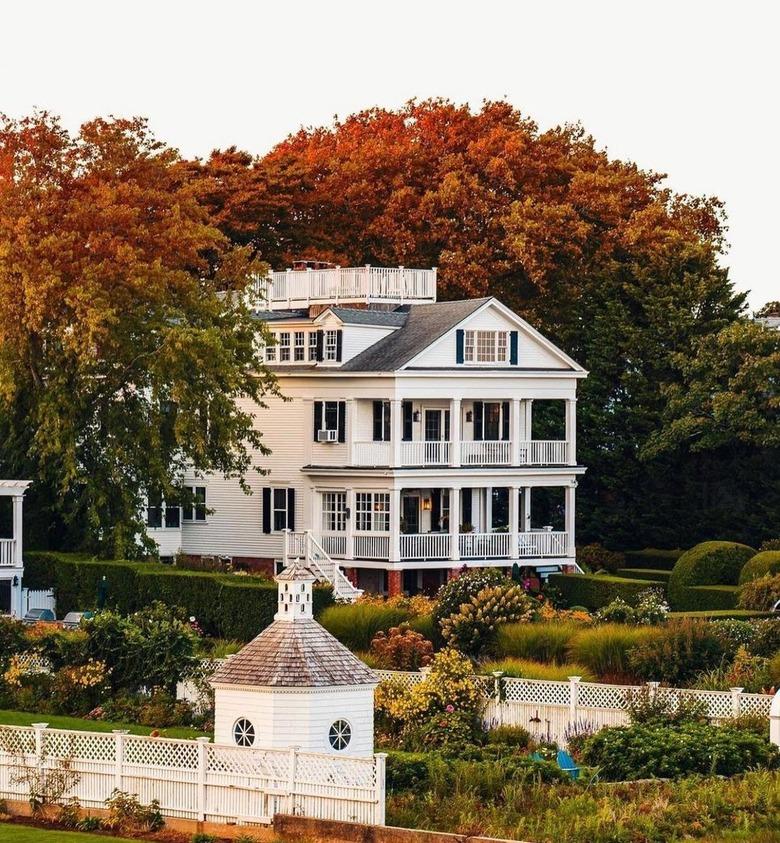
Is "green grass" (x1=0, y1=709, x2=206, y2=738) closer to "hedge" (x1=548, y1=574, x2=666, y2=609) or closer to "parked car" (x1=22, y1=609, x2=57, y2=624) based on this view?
"parked car" (x1=22, y1=609, x2=57, y2=624)

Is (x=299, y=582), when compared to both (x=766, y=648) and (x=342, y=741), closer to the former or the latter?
(x=342, y=741)

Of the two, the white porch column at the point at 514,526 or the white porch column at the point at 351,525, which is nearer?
the white porch column at the point at 351,525

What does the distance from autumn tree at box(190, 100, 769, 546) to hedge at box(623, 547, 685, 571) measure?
0.94 meters

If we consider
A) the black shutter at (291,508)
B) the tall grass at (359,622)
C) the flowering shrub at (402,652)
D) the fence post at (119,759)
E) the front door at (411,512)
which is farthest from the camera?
the black shutter at (291,508)

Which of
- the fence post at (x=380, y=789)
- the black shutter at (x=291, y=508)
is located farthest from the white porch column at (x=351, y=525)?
the fence post at (x=380, y=789)

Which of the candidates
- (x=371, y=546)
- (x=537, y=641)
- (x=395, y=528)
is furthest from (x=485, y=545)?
(x=537, y=641)

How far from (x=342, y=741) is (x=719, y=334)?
35.1 meters

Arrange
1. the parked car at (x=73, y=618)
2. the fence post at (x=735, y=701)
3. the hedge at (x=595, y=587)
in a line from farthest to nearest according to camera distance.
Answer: the hedge at (x=595, y=587)
the parked car at (x=73, y=618)
the fence post at (x=735, y=701)

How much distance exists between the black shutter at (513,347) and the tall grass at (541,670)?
22132 millimetres

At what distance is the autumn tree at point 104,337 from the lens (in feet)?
208

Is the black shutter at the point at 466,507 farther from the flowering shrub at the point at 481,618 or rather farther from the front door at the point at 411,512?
the flowering shrub at the point at 481,618

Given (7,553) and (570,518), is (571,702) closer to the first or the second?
(7,553)

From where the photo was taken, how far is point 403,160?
85062mm

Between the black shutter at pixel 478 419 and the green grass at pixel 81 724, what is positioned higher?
the black shutter at pixel 478 419
